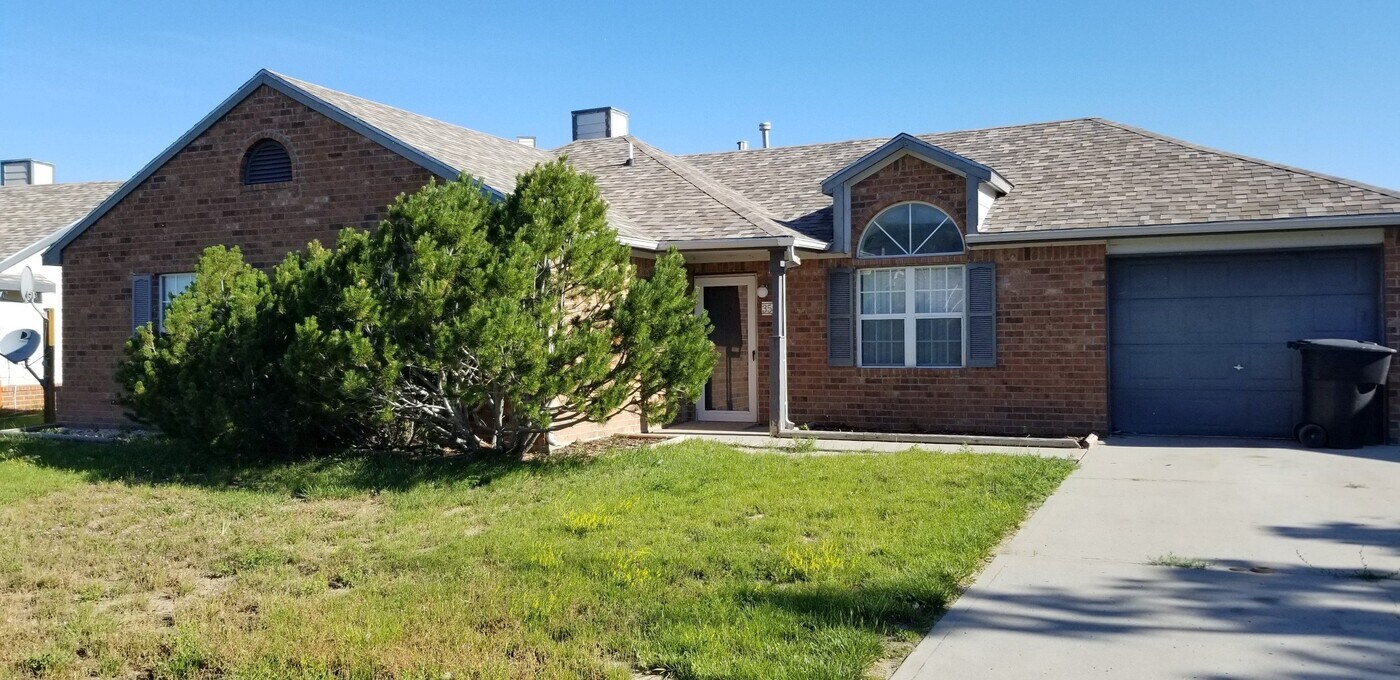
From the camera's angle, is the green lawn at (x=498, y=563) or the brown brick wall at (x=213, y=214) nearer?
the green lawn at (x=498, y=563)

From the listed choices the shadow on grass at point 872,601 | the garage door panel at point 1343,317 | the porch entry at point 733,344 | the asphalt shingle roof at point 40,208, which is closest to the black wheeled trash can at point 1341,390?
the garage door panel at point 1343,317

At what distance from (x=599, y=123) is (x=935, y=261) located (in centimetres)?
923

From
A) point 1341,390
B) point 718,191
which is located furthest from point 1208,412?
point 718,191

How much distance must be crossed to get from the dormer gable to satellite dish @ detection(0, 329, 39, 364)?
11967 mm

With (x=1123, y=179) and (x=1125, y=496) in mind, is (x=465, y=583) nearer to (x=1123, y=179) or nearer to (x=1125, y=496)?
(x=1125, y=496)

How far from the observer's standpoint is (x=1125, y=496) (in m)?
8.68

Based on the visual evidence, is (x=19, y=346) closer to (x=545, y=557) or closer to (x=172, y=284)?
(x=172, y=284)

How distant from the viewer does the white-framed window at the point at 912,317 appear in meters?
13.5

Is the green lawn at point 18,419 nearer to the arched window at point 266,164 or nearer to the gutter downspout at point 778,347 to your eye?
the arched window at point 266,164

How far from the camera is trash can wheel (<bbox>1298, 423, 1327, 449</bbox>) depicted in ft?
37.2

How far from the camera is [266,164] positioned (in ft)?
44.8

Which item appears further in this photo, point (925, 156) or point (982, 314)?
point (925, 156)

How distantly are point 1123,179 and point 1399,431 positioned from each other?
14.1ft

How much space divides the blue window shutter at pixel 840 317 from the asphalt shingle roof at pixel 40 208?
14.5 meters
